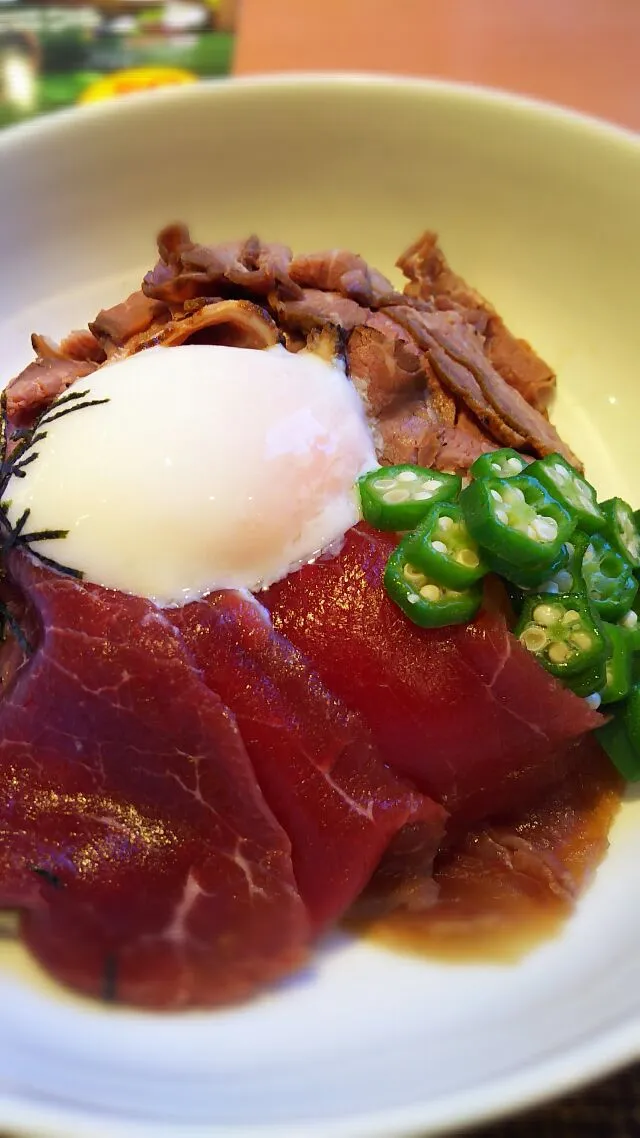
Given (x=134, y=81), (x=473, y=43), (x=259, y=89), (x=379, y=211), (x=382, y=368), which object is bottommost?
(x=382, y=368)

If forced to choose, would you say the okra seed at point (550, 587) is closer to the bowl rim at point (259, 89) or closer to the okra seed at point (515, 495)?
the okra seed at point (515, 495)

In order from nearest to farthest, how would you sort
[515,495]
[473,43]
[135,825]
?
[135,825]
[515,495]
[473,43]

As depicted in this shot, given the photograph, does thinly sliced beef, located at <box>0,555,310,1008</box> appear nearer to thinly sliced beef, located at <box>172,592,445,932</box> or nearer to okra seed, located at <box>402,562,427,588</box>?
thinly sliced beef, located at <box>172,592,445,932</box>

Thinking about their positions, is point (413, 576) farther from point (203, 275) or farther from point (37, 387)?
point (37, 387)

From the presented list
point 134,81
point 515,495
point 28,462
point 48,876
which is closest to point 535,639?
point 515,495

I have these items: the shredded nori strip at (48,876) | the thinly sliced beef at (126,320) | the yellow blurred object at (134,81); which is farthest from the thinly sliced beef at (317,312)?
the yellow blurred object at (134,81)

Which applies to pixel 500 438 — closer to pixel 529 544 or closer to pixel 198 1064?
pixel 529 544

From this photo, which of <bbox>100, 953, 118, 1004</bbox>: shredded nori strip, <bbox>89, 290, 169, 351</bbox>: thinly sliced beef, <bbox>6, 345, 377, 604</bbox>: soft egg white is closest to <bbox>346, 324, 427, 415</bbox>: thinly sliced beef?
<bbox>6, 345, 377, 604</bbox>: soft egg white
